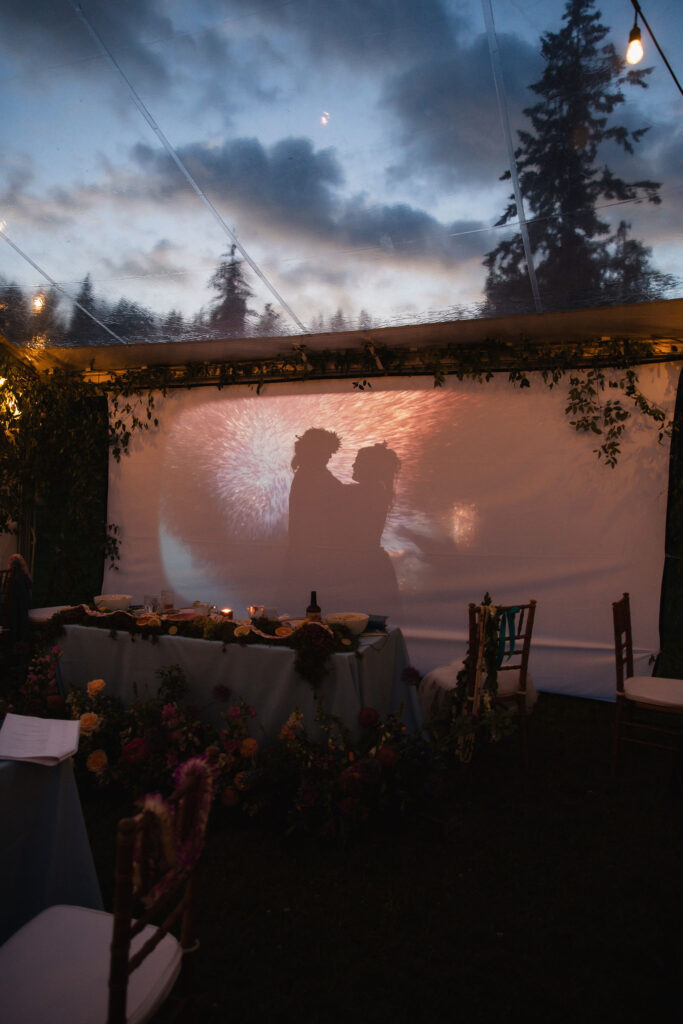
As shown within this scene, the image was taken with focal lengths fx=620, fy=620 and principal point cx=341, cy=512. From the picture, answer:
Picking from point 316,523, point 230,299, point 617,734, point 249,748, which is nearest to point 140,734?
point 249,748

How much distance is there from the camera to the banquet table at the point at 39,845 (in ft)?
4.57

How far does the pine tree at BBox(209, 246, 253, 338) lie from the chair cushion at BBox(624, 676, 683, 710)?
3256 mm

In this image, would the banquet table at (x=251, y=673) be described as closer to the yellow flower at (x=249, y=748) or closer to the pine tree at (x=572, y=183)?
the yellow flower at (x=249, y=748)

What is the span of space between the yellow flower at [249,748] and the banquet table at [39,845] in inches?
39.1

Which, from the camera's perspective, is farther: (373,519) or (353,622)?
(373,519)

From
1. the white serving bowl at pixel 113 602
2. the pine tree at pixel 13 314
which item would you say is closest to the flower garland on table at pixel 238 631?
the white serving bowl at pixel 113 602

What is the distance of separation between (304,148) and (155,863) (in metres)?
3.18

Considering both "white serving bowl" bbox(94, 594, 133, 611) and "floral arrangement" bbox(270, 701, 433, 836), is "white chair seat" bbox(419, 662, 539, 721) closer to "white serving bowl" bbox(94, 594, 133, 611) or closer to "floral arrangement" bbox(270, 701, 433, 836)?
"floral arrangement" bbox(270, 701, 433, 836)

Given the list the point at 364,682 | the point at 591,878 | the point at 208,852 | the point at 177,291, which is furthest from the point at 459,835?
the point at 177,291

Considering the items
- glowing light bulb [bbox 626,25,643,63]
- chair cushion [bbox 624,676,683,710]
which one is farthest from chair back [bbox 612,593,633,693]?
glowing light bulb [bbox 626,25,643,63]

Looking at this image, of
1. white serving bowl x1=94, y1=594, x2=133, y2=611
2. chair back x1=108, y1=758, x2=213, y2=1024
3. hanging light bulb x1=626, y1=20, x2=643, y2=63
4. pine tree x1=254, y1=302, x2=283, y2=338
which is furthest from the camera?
pine tree x1=254, y1=302, x2=283, y2=338

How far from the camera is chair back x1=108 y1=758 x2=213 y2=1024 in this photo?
927mm

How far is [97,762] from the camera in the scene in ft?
8.77

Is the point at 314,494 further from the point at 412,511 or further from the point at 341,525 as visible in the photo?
the point at 412,511
